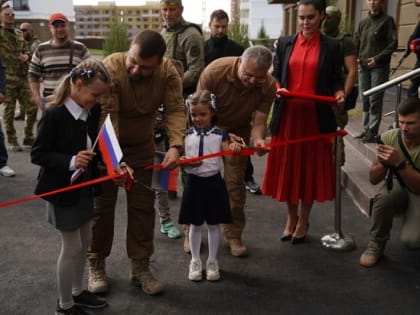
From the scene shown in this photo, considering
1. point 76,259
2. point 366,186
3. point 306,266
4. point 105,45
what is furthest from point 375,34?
point 105,45

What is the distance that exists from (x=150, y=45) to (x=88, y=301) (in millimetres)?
1680

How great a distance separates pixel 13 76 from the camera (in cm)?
755

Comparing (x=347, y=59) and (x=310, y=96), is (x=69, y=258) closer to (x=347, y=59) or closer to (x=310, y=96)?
(x=310, y=96)

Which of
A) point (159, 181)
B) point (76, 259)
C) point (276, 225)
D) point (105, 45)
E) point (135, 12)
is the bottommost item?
point (276, 225)

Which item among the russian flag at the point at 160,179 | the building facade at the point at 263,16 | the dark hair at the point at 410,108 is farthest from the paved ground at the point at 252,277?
the building facade at the point at 263,16

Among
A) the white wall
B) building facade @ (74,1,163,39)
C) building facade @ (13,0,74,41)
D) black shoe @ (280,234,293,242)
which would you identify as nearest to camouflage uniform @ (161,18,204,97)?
black shoe @ (280,234,293,242)

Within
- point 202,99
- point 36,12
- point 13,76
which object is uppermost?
point 36,12

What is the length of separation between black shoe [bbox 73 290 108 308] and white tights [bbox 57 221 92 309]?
0.54ft

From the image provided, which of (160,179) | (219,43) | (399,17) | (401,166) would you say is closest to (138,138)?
(160,179)

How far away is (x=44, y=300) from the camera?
3.24m

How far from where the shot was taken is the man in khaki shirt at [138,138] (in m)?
3.00

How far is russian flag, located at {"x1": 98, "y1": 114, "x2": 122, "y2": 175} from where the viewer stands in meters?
2.66

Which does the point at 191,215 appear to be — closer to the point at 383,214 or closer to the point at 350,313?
the point at 350,313

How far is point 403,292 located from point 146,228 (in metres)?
1.84
